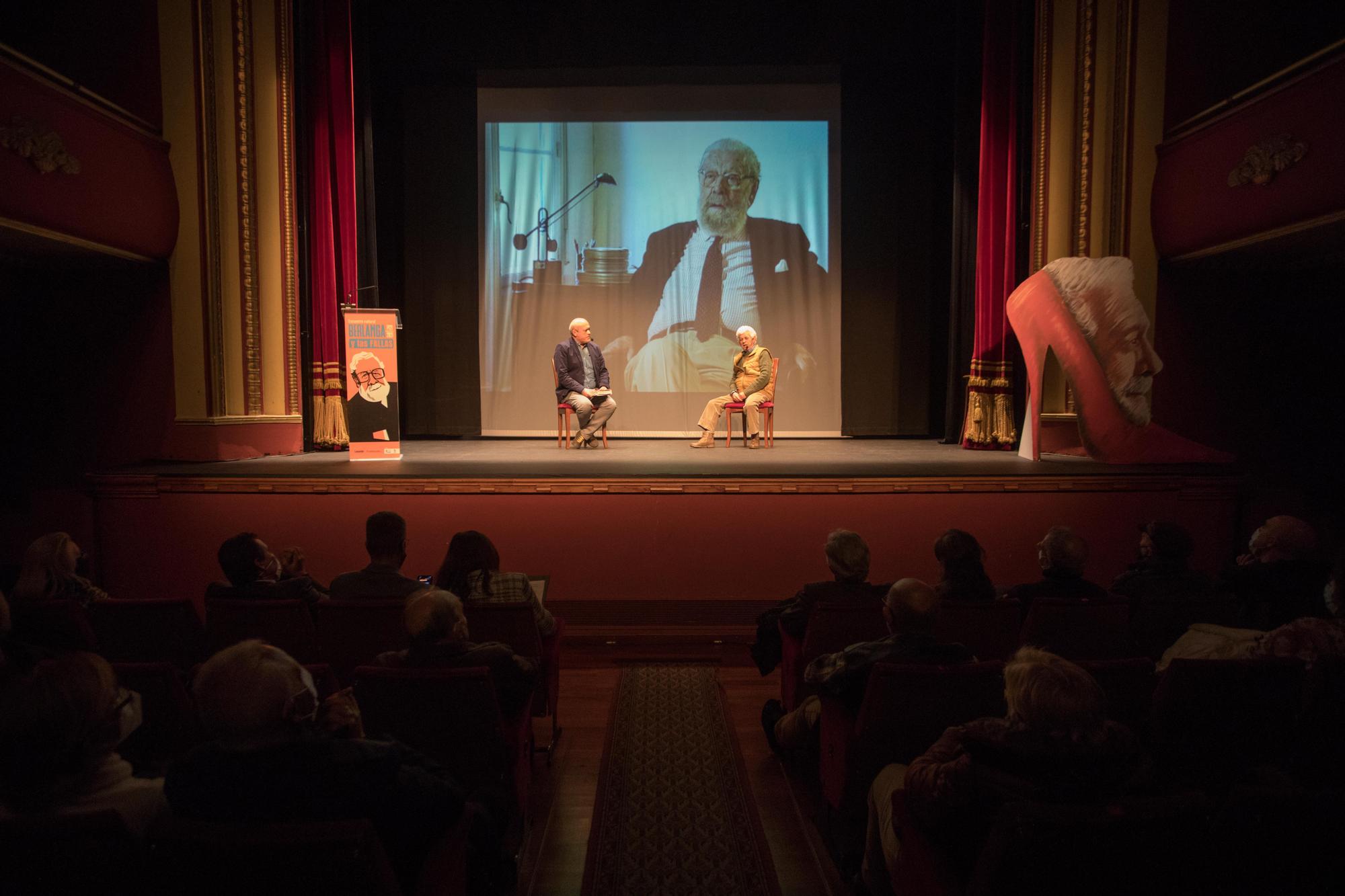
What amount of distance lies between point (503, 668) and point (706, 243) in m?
6.54

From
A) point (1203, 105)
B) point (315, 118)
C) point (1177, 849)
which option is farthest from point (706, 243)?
point (1177, 849)

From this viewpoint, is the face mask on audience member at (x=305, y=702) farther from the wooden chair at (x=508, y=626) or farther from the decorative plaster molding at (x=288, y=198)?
the decorative plaster molding at (x=288, y=198)

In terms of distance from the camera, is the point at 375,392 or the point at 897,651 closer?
the point at 897,651

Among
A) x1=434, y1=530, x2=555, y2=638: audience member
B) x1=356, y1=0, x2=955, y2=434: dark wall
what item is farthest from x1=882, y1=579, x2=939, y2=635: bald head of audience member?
x1=356, y1=0, x2=955, y2=434: dark wall

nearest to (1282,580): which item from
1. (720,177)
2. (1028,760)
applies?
(1028,760)

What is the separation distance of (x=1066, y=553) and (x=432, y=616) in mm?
1878

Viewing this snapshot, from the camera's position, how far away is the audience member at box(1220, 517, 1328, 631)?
247cm

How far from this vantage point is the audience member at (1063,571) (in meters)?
2.59

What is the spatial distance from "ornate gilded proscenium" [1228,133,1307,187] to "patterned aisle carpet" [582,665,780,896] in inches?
169

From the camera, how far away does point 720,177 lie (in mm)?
8016

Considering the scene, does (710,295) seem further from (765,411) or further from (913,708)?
(913,708)

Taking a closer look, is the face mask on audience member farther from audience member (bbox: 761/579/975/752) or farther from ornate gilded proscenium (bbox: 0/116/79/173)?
ornate gilded proscenium (bbox: 0/116/79/173)

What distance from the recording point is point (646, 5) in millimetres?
7586

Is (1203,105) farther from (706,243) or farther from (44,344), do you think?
(44,344)
